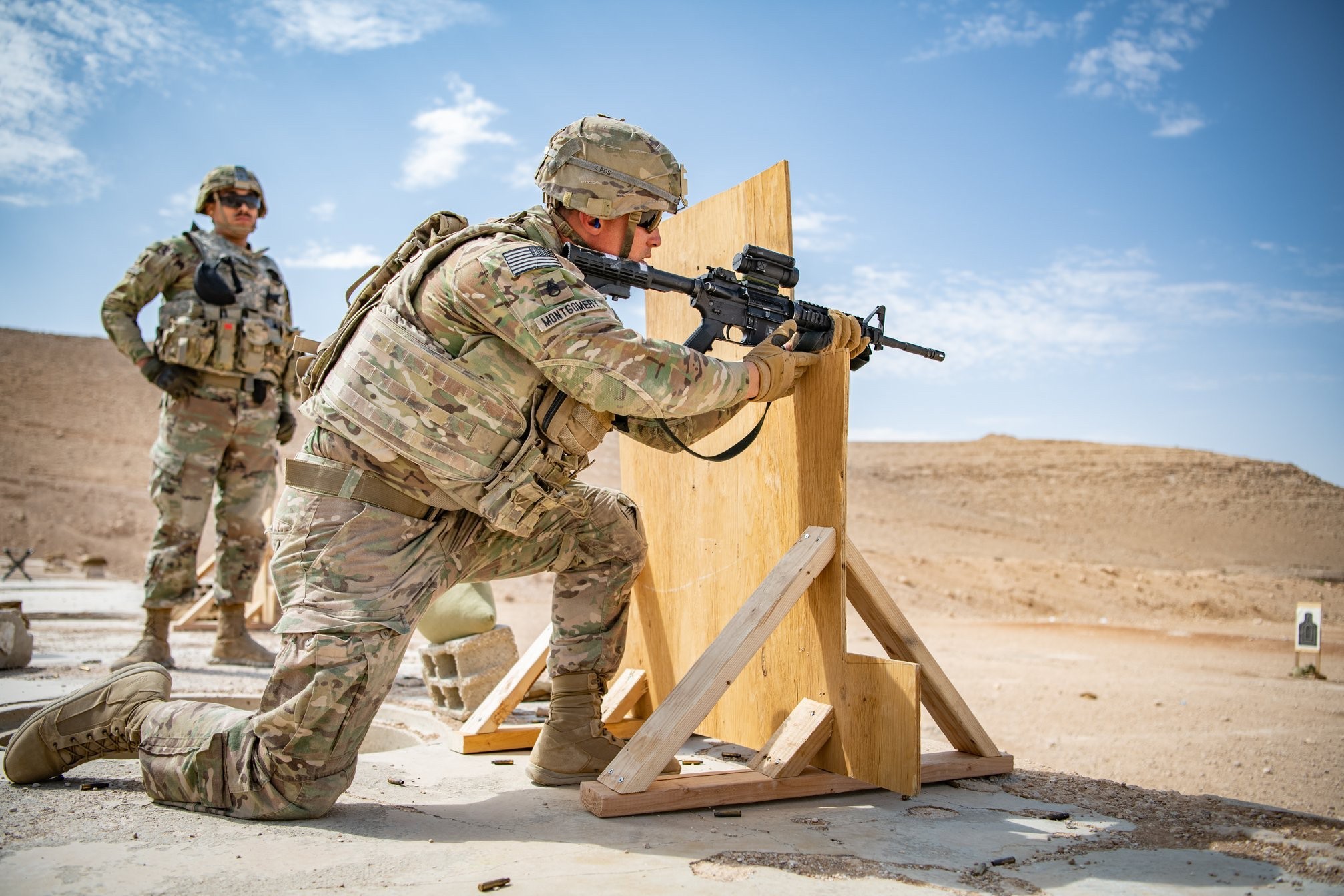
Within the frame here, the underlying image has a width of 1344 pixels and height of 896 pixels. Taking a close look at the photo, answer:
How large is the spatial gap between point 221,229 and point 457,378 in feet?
12.6

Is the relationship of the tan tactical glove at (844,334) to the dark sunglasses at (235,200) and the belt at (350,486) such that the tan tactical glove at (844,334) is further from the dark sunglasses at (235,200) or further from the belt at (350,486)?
the dark sunglasses at (235,200)

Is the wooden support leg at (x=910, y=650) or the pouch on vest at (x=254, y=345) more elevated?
the pouch on vest at (x=254, y=345)

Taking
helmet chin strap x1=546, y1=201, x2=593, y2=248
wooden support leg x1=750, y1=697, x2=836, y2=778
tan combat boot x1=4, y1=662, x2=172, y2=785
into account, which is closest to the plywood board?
wooden support leg x1=750, y1=697, x2=836, y2=778

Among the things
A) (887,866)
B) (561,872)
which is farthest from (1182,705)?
(561,872)

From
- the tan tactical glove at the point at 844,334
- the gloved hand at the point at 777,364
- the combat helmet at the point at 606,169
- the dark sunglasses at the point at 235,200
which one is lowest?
the gloved hand at the point at 777,364

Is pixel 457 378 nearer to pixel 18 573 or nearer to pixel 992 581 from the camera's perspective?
pixel 18 573

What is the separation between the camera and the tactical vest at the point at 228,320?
542cm

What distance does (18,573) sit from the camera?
1152 centimetres

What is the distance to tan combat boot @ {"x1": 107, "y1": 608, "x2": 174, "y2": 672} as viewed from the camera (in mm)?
5305

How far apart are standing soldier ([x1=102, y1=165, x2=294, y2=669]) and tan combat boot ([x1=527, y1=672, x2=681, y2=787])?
10.1 ft

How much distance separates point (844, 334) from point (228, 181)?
4077 mm

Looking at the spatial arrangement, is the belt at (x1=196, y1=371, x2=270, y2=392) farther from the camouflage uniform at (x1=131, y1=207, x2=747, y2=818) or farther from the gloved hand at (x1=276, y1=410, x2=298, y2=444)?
the camouflage uniform at (x1=131, y1=207, x2=747, y2=818)

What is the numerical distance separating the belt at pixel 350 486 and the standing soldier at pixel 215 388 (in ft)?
9.86

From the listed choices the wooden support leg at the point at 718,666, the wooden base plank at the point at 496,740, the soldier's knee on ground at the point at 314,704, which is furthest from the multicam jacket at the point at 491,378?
the wooden base plank at the point at 496,740
